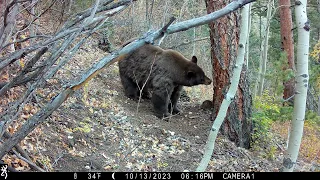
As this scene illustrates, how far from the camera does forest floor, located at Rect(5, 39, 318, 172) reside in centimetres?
577

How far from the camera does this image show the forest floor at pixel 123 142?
577cm

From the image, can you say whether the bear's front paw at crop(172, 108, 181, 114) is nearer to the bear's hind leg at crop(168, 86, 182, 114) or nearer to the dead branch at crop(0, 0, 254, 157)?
the bear's hind leg at crop(168, 86, 182, 114)

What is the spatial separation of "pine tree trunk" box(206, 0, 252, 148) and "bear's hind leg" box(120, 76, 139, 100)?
7.79ft

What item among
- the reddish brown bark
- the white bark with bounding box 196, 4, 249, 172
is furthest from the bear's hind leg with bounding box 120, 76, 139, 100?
the reddish brown bark

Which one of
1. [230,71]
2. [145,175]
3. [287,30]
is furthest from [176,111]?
[287,30]

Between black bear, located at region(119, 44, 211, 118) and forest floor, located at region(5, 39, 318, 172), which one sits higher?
black bear, located at region(119, 44, 211, 118)

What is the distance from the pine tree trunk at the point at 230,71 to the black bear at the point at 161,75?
1.19m

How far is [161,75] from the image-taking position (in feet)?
28.8

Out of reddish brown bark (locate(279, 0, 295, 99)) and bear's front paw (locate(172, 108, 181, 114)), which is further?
reddish brown bark (locate(279, 0, 295, 99))

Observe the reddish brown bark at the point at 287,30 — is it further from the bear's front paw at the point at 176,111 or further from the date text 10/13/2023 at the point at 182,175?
the date text 10/13/2023 at the point at 182,175

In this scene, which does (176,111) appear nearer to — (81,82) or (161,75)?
(161,75)

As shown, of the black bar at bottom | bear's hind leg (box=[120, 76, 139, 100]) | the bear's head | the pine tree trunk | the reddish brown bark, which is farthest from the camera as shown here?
the reddish brown bark

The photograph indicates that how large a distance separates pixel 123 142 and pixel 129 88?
2785 millimetres

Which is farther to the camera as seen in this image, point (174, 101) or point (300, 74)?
point (174, 101)
